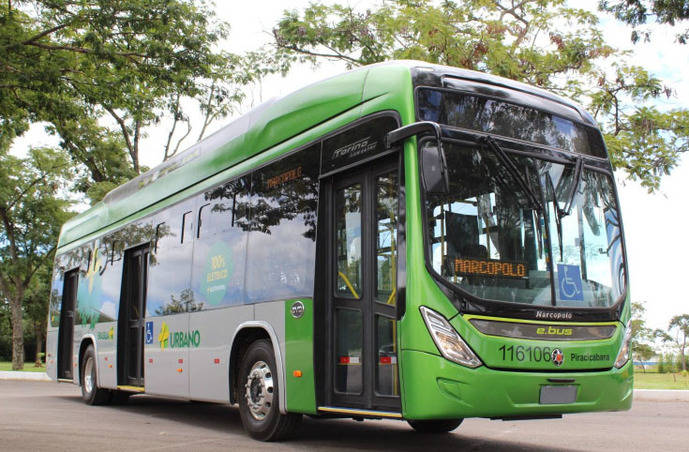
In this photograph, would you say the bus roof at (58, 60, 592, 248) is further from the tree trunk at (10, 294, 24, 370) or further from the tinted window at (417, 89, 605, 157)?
the tree trunk at (10, 294, 24, 370)

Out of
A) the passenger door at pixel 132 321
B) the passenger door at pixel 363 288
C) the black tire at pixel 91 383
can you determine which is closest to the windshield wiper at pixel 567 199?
the passenger door at pixel 363 288

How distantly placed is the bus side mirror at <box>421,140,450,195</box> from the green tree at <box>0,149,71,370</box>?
3234cm

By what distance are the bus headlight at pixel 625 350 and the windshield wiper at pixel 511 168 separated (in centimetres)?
138

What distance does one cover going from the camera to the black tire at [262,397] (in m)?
7.69

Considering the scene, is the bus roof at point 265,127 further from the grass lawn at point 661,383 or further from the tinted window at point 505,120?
the grass lawn at point 661,383

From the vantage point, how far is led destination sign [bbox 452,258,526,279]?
5.94 m

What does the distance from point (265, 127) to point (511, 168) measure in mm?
3388

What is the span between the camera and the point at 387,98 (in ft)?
21.7

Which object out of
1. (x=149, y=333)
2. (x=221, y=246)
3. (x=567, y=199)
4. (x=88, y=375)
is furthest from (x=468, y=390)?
(x=88, y=375)

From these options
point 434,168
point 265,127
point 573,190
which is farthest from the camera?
point 265,127

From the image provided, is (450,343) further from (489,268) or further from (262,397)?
(262,397)

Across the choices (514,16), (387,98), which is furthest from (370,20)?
(387,98)

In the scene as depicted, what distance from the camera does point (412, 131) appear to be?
20.1 ft

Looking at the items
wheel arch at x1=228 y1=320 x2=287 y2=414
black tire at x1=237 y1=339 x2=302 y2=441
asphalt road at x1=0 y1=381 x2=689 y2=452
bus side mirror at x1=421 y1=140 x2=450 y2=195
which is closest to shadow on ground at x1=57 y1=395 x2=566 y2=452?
asphalt road at x1=0 y1=381 x2=689 y2=452
